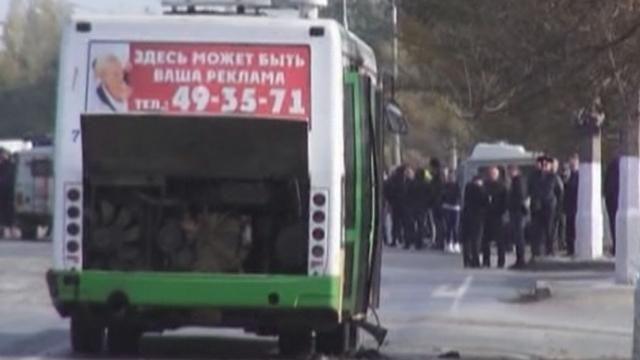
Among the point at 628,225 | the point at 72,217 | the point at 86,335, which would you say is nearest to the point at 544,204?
the point at 628,225

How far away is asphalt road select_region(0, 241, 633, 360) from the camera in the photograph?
845 inches

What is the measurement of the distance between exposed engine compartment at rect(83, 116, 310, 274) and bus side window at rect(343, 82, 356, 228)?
555 millimetres

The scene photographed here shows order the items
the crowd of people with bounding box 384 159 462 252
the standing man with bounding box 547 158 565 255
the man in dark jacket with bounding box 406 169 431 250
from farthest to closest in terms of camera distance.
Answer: the man in dark jacket with bounding box 406 169 431 250 → the crowd of people with bounding box 384 159 462 252 → the standing man with bounding box 547 158 565 255

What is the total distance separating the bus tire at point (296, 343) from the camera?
794 inches

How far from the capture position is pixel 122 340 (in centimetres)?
2042

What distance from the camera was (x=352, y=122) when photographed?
64.1 ft

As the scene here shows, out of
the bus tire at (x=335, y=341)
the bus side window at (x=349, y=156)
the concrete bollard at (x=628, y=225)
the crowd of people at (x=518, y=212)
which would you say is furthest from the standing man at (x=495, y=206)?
the bus side window at (x=349, y=156)

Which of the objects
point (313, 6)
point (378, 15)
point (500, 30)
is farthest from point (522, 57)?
point (378, 15)

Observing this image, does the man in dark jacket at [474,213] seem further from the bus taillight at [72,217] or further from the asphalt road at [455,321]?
the bus taillight at [72,217]

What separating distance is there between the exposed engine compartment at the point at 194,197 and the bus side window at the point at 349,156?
0.56m

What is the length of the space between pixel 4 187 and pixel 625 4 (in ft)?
106

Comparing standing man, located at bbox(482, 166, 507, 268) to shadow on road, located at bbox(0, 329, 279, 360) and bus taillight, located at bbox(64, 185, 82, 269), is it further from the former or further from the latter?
bus taillight, located at bbox(64, 185, 82, 269)

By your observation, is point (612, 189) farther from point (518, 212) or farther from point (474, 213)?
point (474, 213)

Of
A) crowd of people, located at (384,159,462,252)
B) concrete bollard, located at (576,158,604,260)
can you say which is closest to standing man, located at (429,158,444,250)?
crowd of people, located at (384,159,462,252)
